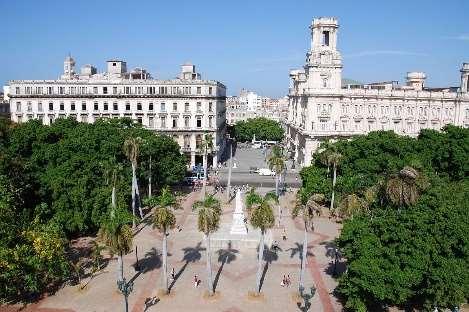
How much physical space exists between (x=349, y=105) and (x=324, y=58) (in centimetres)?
1126

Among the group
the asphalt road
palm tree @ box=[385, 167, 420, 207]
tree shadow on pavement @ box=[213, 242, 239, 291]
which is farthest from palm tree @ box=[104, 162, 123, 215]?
the asphalt road

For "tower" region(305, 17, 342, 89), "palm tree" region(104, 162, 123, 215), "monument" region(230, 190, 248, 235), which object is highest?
"tower" region(305, 17, 342, 89)

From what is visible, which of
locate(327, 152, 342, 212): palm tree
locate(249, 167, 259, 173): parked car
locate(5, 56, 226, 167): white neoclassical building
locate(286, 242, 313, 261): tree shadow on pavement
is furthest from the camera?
locate(249, 167, 259, 173): parked car

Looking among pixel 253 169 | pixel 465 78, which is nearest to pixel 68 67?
pixel 253 169

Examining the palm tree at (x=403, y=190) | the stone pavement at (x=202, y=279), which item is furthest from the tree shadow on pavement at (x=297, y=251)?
the palm tree at (x=403, y=190)

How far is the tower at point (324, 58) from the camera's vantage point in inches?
3696

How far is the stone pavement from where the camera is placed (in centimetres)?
3916

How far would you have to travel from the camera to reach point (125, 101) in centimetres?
9419

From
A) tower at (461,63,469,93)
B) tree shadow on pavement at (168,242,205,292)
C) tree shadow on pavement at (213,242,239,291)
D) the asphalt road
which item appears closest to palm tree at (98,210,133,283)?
tree shadow on pavement at (168,242,205,292)

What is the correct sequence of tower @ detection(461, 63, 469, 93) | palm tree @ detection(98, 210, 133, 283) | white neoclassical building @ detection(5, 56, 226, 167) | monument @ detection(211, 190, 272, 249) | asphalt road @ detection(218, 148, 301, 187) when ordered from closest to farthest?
palm tree @ detection(98, 210, 133, 283), monument @ detection(211, 190, 272, 249), asphalt road @ detection(218, 148, 301, 187), white neoclassical building @ detection(5, 56, 226, 167), tower @ detection(461, 63, 469, 93)

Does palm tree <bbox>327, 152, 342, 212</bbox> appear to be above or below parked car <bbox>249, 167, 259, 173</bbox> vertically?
above

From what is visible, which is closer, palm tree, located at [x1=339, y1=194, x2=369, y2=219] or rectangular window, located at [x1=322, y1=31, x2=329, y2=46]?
palm tree, located at [x1=339, y1=194, x2=369, y2=219]

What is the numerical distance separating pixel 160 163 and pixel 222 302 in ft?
116

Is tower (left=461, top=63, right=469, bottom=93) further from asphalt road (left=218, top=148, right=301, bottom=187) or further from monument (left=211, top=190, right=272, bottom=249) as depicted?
monument (left=211, top=190, right=272, bottom=249)
